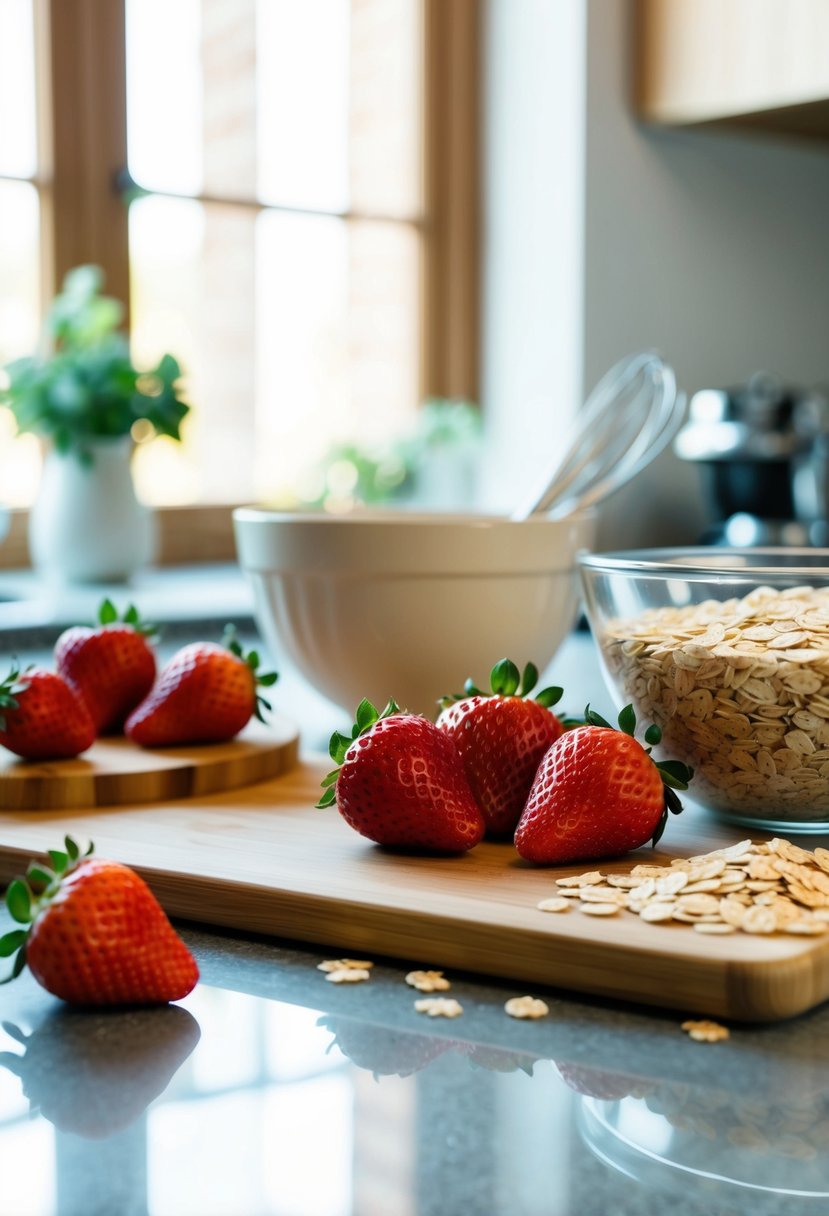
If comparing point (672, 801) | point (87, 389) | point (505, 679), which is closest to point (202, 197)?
point (87, 389)

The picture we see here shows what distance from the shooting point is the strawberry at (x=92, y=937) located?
1.70 feet

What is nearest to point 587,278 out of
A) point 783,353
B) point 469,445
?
point 469,445

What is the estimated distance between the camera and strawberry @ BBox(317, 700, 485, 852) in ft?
2.16

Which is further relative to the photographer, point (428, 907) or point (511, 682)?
point (511, 682)

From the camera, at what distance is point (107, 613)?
989 mm

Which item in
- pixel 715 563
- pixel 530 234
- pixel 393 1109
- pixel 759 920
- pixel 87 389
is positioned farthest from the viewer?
pixel 530 234

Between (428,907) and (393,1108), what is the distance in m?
0.14

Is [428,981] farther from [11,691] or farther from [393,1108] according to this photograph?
[11,691]

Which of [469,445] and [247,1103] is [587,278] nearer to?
[469,445]

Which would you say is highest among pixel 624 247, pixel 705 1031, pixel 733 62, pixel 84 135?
pixel 733 62

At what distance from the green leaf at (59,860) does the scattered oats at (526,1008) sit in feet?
0.58

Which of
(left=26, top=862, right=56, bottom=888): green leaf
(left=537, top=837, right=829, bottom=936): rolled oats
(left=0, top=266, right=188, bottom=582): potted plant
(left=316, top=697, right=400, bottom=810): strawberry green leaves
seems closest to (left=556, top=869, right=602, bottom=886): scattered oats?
(left=537, top=837, right=829, bottom=936): rolled oats

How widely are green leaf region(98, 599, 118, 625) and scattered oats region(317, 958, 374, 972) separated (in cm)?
45

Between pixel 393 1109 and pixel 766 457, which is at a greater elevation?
pixel 766 457
